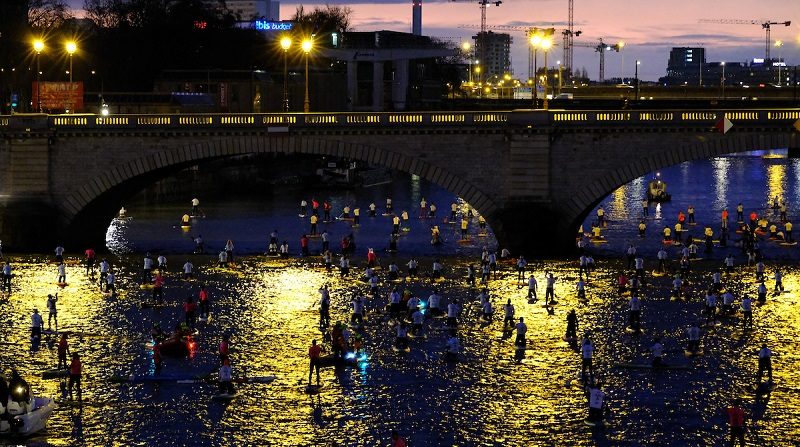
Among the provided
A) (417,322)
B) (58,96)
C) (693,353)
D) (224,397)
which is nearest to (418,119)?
(58,96)

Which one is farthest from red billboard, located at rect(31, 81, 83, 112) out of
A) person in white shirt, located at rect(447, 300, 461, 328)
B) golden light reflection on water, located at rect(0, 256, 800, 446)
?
person in white shirt, located at rect(447, 300, 461, 328)

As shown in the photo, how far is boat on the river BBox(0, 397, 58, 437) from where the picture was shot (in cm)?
4341

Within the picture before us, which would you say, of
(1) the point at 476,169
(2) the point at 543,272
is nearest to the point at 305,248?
(1) the point at 476,169

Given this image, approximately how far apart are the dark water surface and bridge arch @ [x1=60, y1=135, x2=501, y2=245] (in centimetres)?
557

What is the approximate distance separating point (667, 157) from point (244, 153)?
2530cm

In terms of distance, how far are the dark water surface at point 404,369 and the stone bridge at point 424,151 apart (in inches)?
207

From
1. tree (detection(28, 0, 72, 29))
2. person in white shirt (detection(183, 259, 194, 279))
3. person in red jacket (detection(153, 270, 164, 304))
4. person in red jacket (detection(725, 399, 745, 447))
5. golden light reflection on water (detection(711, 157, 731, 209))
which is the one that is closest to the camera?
person in red jacket (detection(725, 399, 745, 447))

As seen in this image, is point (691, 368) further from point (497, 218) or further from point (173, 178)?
point (173, 178)

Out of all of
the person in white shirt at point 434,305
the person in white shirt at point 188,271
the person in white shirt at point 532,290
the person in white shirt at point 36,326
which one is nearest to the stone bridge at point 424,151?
the person in white shirt at point 188,271

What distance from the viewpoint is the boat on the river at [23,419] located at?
43406 mm

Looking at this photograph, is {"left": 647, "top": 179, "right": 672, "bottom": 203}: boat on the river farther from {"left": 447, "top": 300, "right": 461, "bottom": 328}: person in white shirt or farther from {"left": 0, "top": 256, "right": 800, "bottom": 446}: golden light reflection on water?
{"left": 447, "top": 300, "right": 461, "bottom": 328}: person in white shirt

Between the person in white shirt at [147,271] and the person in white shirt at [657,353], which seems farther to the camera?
the person in white shirt at [147,271]

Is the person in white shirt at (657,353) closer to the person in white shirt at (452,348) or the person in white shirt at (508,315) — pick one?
the person in white shirt at (452,348)

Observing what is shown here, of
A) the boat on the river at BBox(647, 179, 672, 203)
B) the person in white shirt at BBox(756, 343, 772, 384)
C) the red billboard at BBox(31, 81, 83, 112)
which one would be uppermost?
the red billboard at BBox(31, 81, 83, 112)
